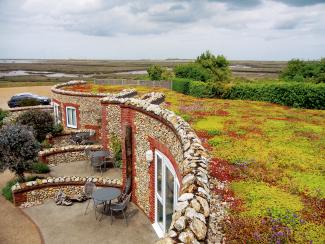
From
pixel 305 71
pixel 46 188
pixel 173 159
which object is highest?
pixel 305 71

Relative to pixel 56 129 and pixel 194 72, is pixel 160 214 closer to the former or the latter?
pixel 56 129

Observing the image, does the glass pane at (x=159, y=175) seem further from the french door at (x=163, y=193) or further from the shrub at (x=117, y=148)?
the shrub at (x=117, y=148)

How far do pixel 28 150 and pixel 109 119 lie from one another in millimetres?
4718

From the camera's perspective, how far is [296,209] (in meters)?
6.50

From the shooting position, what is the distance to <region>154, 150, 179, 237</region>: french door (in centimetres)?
881

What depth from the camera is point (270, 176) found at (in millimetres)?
8234

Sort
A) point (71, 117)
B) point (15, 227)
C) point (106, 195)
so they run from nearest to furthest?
point (15, 227) < point (106, 195) < point (71, 117)

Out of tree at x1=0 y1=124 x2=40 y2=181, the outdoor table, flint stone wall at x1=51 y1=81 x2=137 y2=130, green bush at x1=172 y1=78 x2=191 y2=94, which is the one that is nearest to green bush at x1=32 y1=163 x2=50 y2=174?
tree at x1=0 y1=124 x2=40 y2=181

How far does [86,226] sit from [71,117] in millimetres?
14724

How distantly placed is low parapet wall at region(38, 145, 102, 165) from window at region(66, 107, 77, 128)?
233 inches

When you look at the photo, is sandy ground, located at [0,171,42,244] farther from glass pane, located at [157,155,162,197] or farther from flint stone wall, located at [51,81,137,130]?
flint stone wall, located at [51,81,137,130]

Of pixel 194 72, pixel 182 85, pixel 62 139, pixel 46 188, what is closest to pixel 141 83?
pixel 194 72

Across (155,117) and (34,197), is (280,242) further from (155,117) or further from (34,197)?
(34,197)

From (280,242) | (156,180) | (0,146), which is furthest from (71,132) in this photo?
(280,242)
